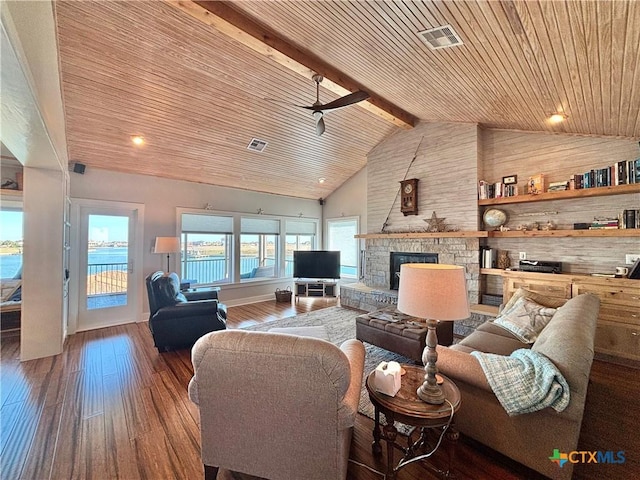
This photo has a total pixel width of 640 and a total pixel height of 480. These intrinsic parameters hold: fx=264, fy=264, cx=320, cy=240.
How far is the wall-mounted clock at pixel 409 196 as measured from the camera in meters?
5.11

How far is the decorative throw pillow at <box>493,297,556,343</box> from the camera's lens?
2.65m

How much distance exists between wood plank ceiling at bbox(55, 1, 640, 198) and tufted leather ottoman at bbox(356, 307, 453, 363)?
2.65 metres

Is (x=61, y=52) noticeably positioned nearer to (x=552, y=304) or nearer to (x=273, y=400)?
(x=273, y=400)

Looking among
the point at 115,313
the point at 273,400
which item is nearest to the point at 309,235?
the point at 115,313

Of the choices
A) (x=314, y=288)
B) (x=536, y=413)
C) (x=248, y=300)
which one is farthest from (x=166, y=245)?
(x=536, y=413)

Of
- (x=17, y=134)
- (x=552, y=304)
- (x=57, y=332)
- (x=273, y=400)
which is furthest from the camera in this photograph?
(x=57, y=332)

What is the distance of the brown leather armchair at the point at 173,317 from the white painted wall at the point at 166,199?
173 centimetres

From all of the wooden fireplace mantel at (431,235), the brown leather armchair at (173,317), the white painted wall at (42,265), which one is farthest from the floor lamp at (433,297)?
the white painted wall at (42,265)

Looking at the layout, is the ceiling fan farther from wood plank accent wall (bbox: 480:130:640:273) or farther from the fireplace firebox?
the fireplace firebox

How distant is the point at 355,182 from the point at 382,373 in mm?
5685

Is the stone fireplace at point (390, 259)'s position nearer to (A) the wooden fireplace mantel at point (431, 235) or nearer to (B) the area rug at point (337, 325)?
(A) the wooden fireplace mantel at point (431, 235)

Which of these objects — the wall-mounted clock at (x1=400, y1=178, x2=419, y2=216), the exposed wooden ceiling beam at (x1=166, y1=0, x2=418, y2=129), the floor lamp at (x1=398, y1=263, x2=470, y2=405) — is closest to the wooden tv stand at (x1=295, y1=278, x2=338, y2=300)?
the wall-mounted clock at (x1=400, y1=178, x2=419, y2=216)

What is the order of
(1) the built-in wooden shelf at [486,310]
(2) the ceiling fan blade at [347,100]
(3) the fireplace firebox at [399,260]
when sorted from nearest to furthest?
(2) the ceiling fan blade at [347,100] → (1) the built-in wooden shelf at [486,310] → (3) the fireplace firebox at [399,260]

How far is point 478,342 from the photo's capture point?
2598 mm
